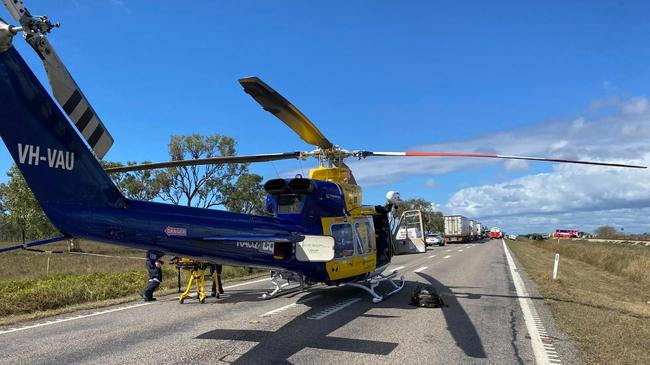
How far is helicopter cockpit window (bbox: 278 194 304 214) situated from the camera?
33.7ft

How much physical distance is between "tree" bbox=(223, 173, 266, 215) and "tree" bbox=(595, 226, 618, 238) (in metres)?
112

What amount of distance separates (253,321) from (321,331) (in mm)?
1493

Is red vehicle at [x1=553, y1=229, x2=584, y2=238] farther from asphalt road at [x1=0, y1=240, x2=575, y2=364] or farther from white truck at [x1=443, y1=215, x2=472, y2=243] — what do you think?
asphalt road at [x1=0, y1=240, x2=575, y2=364]

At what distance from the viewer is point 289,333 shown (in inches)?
318

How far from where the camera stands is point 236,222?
334 inches

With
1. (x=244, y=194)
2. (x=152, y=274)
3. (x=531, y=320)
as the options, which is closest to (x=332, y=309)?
(x=531, y=320)

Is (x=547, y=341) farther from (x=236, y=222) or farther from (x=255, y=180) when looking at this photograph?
(x=255, y=180)

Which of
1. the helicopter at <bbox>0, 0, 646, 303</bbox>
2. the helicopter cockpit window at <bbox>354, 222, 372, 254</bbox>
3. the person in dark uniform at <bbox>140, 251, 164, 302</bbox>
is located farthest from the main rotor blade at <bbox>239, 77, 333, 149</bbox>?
the person in dark uniform at <bbox>140, 251, 164, 302</bbox>

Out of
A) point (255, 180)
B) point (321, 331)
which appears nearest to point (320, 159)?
point (321, 331)

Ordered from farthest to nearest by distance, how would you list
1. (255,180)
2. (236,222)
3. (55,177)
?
(255,180) < (236,222) < (55,177)

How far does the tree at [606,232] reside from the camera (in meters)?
132

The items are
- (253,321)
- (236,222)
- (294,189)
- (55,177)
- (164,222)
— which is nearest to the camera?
(55,177)

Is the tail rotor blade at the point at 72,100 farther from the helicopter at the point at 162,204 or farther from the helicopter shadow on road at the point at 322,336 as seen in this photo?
the helicopter shadow on road at the point at 322,336

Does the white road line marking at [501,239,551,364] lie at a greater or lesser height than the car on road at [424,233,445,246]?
lesser
